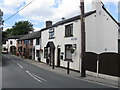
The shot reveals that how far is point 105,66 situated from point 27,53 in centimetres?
3450

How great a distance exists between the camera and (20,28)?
97.0m

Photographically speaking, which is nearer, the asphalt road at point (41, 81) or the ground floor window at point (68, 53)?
the asphalt road at point (41, 81)

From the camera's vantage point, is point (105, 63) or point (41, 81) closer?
point (41, 81)

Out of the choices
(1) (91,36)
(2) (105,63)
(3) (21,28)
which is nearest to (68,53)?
(1) (91,36)

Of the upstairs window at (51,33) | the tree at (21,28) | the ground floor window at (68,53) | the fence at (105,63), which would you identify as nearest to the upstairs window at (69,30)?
the ground floor window at (68,53)

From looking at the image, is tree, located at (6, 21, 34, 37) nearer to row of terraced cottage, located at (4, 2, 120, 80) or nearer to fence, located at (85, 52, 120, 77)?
row of terraced cottage, located at (4, 2, 120, 80)

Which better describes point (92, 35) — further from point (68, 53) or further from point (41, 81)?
point (41, 81)

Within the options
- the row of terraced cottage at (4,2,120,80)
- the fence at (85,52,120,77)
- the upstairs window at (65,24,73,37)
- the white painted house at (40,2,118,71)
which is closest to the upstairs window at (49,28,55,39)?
the row of terraced cottage at (4,2,120,80)

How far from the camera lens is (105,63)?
15.9 meters

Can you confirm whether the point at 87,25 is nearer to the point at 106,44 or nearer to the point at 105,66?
the point at 106,44

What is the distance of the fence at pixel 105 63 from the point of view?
48.1ft

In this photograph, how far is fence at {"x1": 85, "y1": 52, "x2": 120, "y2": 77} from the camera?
577 inches

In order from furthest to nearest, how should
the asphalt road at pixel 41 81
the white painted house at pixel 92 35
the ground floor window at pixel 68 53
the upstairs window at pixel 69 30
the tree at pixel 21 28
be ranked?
the tree at pixel 21 28, the upstairs window at pixel 69 30, the ground floor window at pixel 68 53, the white painted house at pixel 92 35, the asphalt road at pixel 41 81

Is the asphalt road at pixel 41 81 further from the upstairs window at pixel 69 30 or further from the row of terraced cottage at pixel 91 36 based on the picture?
the upstairs window at pixel 69 30
